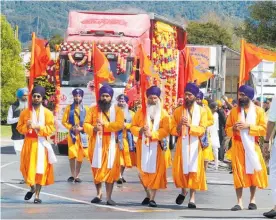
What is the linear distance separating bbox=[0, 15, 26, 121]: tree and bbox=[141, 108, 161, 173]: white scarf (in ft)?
126

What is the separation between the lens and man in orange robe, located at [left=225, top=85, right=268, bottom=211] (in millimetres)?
14938

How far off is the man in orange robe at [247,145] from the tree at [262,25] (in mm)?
46324

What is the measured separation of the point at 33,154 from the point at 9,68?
1543 inches

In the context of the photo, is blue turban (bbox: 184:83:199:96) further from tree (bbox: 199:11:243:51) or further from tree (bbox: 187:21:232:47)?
tree (bbox: 187:21:232:47)

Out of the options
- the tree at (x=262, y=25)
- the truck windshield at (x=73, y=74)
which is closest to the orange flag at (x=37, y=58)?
the truck windshield at (x=73, y=74)

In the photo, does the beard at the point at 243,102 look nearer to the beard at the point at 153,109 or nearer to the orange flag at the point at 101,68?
the beard at the point at 153,109

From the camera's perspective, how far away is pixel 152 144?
15500mm

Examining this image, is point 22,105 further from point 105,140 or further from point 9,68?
point 9,68

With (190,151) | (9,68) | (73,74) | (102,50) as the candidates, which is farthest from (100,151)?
(9,68)

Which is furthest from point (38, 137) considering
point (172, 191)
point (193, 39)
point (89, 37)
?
point (193, 39)

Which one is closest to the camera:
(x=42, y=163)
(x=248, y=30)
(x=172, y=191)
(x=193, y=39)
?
(x=42, y=163)

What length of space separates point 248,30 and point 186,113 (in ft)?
160

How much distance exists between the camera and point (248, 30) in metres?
63.4

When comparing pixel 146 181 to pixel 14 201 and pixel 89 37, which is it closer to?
pixel 14 201
